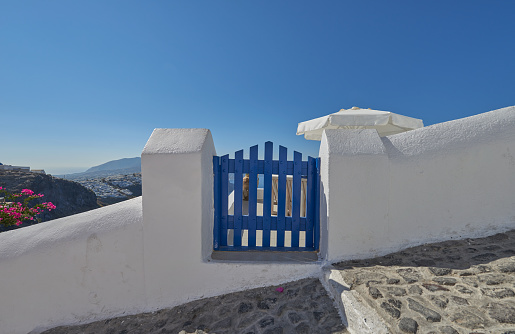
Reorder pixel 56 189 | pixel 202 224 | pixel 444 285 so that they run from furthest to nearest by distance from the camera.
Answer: pixel 56 189 < pixel 202 224 < pixel 444 285

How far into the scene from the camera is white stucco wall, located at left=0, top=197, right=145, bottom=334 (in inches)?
114

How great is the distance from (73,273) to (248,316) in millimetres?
2187

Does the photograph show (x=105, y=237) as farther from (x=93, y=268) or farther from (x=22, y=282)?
(x=22, y=282)

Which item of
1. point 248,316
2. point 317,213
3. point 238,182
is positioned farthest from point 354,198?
point 248,316

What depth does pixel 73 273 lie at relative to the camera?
2908mm

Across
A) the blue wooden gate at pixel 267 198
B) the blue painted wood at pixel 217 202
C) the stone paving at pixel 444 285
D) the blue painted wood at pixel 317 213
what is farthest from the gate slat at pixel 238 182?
the stone paving at pixel 444 285

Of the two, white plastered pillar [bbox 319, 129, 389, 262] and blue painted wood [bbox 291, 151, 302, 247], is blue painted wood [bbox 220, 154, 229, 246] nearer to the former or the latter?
blue painted wood [bbox 291, 151, 302, 247]

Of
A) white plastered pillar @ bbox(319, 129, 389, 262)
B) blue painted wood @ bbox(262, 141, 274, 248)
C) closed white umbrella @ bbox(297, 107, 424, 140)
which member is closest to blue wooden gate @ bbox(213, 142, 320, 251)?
blue painted wood @ bbox(262, 141, 274, 248)

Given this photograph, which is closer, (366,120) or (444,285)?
(444,285)

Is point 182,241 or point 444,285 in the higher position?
point 182,241

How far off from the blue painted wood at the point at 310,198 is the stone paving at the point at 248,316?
0.62 metres

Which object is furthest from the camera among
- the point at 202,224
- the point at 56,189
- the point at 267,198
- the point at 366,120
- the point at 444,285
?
the point at 56,189

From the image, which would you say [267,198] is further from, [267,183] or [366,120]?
[366,120]

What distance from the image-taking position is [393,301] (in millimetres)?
2064
